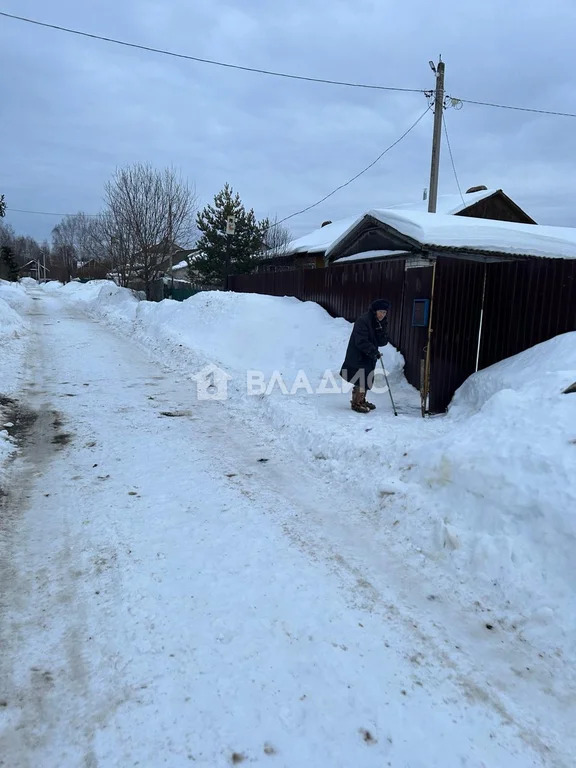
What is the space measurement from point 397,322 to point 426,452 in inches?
205

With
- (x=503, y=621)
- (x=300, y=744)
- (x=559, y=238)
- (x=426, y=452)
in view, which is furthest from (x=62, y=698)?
(x=559, y=238)

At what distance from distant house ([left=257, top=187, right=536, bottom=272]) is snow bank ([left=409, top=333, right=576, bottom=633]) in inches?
521

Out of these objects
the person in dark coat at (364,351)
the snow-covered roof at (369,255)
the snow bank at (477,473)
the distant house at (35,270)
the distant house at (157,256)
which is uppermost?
the distant house at (35,270)

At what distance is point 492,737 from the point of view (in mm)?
2211

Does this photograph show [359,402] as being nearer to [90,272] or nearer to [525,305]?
[525,305]

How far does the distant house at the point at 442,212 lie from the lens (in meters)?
20.4

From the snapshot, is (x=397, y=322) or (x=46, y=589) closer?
(x=46, y=589)

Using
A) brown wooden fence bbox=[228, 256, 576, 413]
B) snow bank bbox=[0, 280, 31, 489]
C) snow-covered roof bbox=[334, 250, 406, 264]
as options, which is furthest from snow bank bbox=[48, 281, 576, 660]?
snow-covered roof bbox=[334, 250, 406, 264]

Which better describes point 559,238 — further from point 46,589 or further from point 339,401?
point 46,589

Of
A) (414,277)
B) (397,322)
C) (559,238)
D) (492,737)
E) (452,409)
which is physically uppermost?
(559,238)

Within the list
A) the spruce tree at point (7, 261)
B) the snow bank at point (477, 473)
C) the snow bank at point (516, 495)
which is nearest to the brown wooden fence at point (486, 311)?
the snow bank at point (477, 473)

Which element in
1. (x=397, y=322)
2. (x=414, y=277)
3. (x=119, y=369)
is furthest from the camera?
(x=119, y=369)

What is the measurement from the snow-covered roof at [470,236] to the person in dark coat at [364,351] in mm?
3952

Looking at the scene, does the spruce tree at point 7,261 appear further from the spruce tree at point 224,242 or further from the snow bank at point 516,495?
the snow bank at point 516,495
